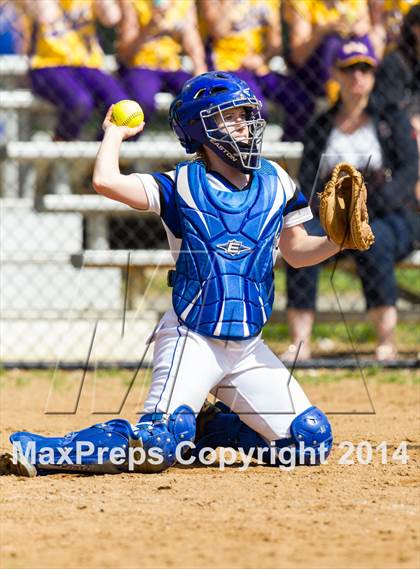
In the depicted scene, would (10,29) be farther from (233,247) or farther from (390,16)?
(233,247)

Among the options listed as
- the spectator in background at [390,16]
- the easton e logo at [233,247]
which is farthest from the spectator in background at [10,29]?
the easton e logo at [233,247]

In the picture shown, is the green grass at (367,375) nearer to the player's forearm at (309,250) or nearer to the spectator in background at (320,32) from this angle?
the spectator in background at (320,32)

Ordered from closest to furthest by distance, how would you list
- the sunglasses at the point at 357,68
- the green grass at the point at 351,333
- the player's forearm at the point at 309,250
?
1. the player's forearm at the point at 309,250
2. the sunglasses at the point at 357,68
3. the green grass at the point at 351,333

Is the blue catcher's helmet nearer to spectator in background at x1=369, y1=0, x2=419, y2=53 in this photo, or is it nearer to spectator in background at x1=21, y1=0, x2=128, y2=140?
spectator in background at x1=21, y1=0, x2=128, y2=140

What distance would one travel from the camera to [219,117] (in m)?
4.03

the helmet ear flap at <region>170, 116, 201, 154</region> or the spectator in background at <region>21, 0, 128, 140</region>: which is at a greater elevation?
the spectator in background at <region>21, 0, 128, 140</region>

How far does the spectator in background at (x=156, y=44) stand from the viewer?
746 cm

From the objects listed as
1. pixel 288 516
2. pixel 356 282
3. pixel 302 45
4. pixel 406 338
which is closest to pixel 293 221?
pixel 288 516

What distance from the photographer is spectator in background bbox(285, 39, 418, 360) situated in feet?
22.4

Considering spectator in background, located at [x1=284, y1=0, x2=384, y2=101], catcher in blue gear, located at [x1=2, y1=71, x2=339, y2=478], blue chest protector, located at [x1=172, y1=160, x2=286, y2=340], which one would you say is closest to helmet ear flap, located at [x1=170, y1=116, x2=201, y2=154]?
catcher in blue gear, located at [x1=2, y1=71, x2=339, y2=478]

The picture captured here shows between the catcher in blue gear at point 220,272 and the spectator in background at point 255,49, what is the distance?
334 cm

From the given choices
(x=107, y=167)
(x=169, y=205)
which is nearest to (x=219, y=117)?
(x=169, y=205)

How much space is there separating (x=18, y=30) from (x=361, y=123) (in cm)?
273

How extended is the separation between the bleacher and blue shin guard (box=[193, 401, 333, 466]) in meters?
3.06
